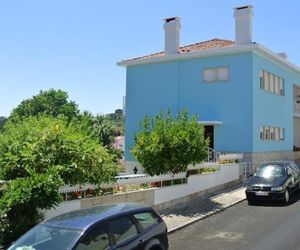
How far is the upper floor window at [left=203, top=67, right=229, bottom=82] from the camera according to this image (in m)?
27.8

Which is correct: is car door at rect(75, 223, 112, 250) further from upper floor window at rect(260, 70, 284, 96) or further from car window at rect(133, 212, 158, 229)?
upper floor window at rect(260, 70, 284, 96)

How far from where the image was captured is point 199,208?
1603 cm

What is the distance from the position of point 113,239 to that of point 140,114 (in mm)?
24563

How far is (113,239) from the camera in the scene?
675 centimetres

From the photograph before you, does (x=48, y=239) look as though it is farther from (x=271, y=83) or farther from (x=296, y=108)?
(x=296, y=108)

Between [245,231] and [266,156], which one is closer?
[245,231]

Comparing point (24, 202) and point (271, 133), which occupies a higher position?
point (271, 133)

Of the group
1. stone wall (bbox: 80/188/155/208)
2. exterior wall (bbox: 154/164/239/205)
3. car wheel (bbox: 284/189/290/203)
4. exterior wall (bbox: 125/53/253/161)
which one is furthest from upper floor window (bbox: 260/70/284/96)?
stone wall (bbox: 80/188/155/208)

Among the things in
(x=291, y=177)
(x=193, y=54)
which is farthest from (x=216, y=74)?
(x=291, y=177)

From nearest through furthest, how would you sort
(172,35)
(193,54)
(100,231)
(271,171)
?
1. (100,231)
2. (271,171)
3. (193,54)
4. (172,35)

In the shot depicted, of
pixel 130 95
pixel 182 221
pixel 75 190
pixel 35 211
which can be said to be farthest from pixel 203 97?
pixel 35 211

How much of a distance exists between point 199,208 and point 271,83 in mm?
16826

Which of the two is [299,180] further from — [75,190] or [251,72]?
[75,190]

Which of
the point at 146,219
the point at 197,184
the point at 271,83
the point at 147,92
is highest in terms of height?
the point at 271,83
